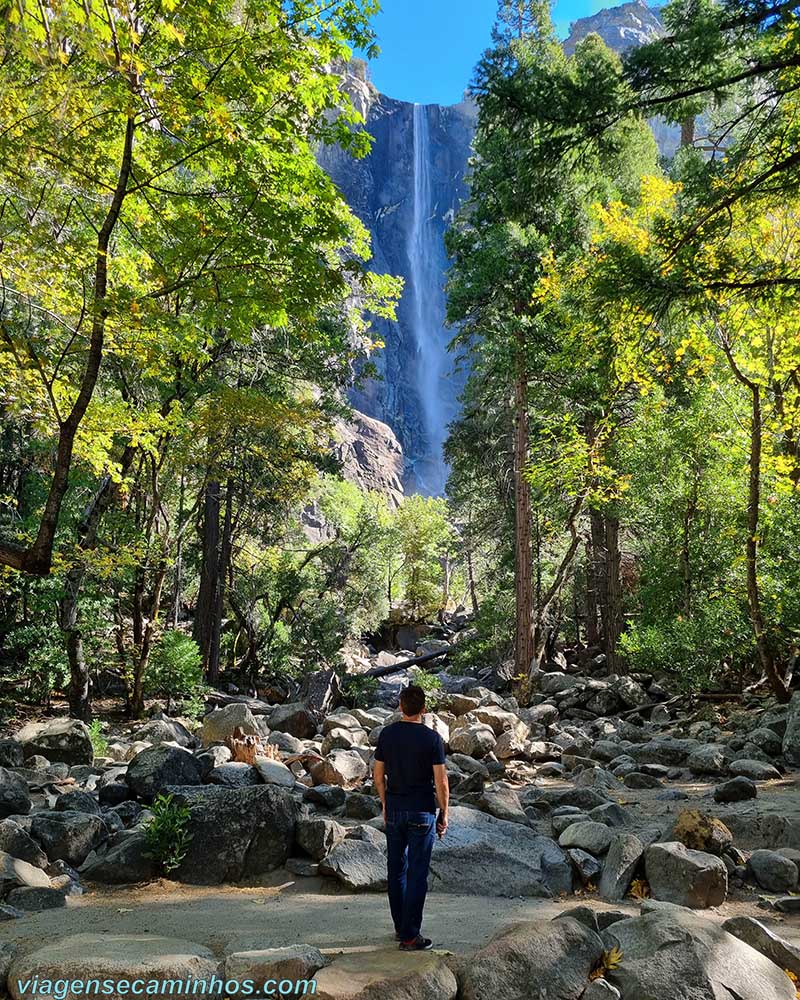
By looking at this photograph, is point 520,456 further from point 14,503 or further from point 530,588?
point 14,503

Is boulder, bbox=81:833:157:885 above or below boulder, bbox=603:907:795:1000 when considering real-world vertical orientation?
below

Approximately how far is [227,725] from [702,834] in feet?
23.7

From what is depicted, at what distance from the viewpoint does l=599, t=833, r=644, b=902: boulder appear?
451 centimetres

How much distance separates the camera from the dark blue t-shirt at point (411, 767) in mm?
3541

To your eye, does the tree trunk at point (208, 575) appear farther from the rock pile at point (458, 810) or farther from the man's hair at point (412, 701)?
the man's hair at point (412, 701)

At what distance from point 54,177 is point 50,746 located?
22.5ft

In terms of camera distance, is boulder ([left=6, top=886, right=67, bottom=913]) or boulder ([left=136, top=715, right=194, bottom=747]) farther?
boulder ([left=136, top=715, right=194, bottom=747])

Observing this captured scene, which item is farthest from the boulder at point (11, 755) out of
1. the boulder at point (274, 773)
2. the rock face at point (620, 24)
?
the rock face at point (620, 24)

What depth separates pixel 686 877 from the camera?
14.3ft

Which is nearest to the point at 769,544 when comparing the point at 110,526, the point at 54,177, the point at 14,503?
the point at 54,177

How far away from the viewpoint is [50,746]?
837cm

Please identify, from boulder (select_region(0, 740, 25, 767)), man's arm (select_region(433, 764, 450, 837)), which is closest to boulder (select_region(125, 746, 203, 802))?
boulder (select_region(0, 740, 25, 767))

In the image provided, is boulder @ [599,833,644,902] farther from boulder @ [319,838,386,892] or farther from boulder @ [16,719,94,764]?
boulder @ [16,719,94,764]

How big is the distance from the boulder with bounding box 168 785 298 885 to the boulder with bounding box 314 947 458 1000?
7.23 ft
